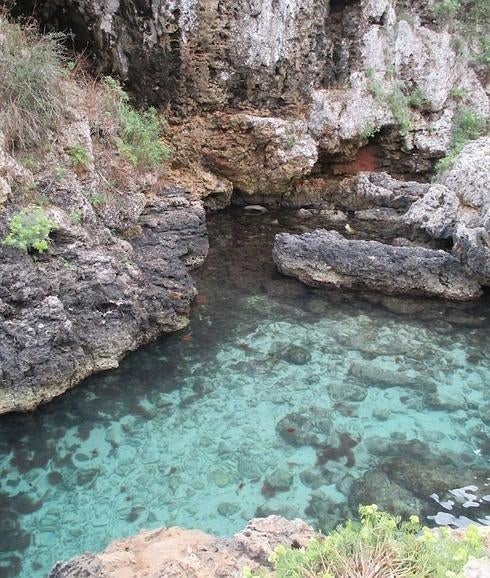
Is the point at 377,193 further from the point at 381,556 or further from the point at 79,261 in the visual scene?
the point at 381,556

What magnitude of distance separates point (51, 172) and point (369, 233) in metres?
6.52

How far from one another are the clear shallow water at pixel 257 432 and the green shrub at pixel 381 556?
1.89 metres

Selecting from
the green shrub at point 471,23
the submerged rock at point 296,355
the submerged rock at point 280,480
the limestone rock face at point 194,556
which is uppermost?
the green shrub at point 471,23

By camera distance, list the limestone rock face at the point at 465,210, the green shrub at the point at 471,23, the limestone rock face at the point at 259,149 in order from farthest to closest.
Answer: the green shrub at the point at 471,23 → the limestone rock face at the point at 259,149 → the limestone rock face at the point at 465,210

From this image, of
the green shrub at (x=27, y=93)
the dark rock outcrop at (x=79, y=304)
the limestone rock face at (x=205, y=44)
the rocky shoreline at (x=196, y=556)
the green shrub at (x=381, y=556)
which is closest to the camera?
the green shrub at (x=381, y=556)

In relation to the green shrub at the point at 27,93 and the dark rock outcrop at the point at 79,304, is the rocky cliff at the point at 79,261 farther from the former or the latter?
the green shrub at the point at 27,93

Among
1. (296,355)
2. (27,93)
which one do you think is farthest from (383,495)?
(27,93)

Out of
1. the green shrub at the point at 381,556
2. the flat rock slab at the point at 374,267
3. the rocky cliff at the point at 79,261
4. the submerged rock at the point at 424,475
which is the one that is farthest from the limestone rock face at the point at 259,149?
the green shrub at the point at 381,556

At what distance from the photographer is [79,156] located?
7031mm

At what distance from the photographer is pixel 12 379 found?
5453mm

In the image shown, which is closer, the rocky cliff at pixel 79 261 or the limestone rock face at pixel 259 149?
the rocky cliff at pixel 79 261

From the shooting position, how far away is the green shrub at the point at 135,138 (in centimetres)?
858

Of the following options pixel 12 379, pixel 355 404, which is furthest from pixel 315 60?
pixel 12 379

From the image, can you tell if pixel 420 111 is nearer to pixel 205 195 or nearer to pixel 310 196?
pixel 310 196
